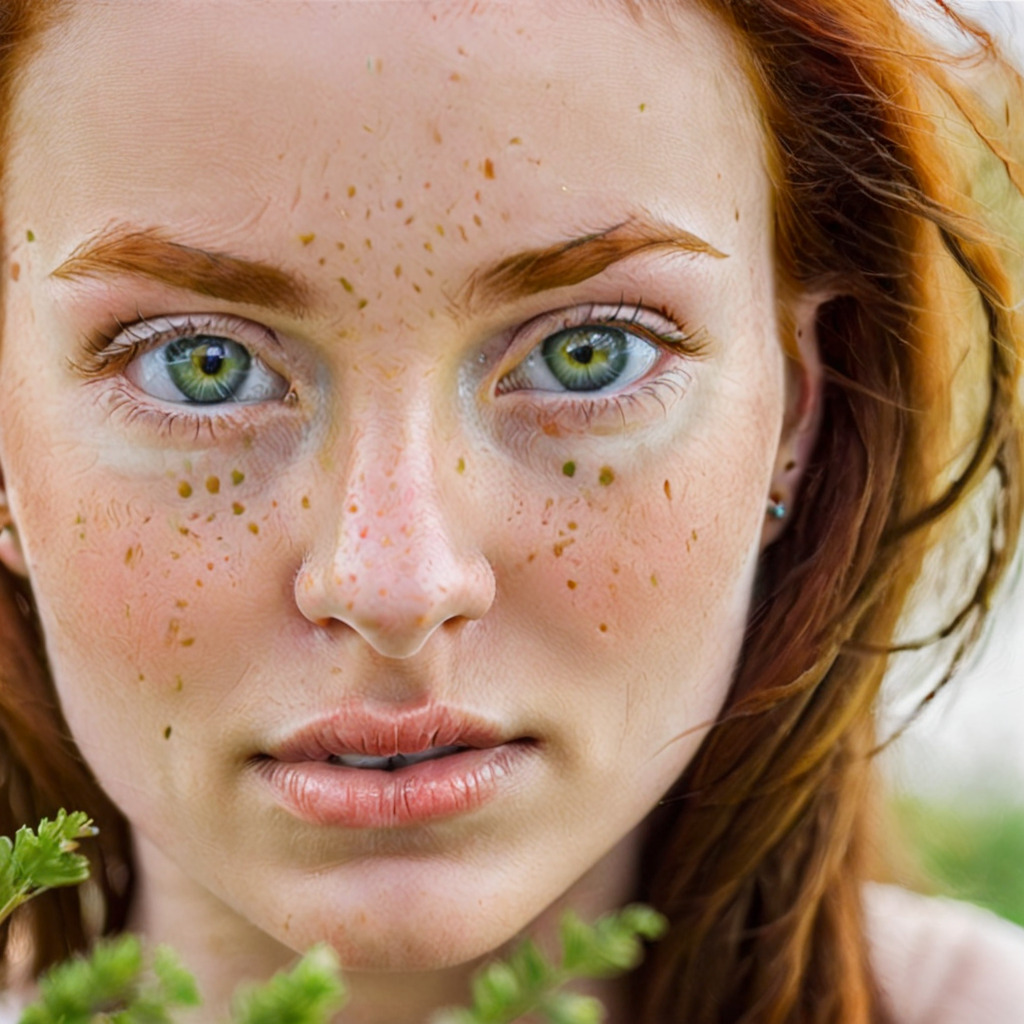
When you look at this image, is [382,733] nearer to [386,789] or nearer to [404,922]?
[386,789]

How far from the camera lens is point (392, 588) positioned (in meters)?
1.28

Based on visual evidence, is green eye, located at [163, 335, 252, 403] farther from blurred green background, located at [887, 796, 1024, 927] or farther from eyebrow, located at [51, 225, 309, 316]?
blurred green background, located at [887, 796, 1024, 927]

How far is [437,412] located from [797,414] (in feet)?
1.72

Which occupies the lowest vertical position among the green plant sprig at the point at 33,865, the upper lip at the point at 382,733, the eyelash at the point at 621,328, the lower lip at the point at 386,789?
the lower lip at the point at 386,789

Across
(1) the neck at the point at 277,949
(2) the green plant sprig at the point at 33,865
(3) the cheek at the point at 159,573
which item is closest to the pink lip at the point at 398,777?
(3) the cheek at the point at 159,573

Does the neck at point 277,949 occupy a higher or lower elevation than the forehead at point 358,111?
lower

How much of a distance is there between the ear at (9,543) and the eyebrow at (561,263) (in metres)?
0.59

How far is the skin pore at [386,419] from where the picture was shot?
1.31m

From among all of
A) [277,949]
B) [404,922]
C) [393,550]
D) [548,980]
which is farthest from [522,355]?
[548,980]

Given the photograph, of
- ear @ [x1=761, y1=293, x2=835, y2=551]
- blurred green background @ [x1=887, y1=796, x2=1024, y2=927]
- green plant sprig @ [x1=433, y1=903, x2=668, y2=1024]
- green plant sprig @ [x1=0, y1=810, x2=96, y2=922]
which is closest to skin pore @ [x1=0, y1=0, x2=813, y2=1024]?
ear @ [x1=761, y1=293, x2=835, y2=551]

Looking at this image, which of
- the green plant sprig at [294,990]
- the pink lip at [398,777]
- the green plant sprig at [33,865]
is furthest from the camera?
the pink lip at [398,777]

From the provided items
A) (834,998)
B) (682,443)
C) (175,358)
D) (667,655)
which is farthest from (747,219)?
(834,998)

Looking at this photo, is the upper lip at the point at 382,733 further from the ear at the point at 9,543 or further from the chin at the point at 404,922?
the ear at the point at 9,543

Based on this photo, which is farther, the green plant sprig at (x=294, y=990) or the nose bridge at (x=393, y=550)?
the nose bridge at (x=393, y=550)
